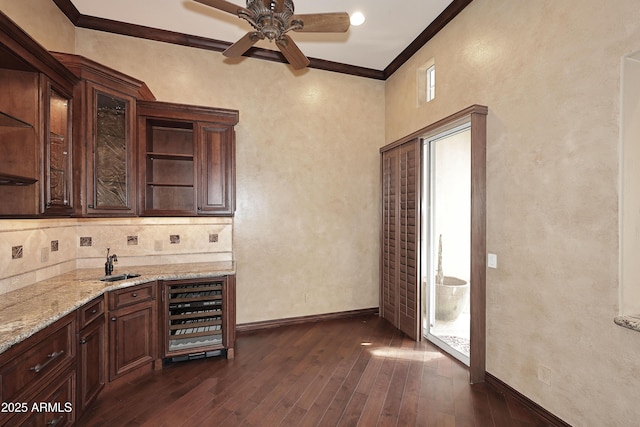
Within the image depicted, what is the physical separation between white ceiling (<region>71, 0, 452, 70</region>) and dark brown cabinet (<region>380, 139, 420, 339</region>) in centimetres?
129

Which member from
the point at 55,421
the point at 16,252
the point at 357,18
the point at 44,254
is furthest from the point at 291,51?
the point at 55,421

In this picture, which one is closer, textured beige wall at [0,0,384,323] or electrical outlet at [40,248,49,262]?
electrical outlet at [40,248,49,262]

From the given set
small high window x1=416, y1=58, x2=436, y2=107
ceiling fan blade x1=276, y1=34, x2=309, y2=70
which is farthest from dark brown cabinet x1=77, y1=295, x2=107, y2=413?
small high window x1=416, y1=58, x2=436, y2=107

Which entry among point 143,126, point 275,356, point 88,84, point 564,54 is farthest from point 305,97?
point 275,356

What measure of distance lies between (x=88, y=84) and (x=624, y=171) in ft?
13.0

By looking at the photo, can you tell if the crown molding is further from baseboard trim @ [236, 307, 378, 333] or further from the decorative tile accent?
baseboard trim @ [236, 307, 378, 333]

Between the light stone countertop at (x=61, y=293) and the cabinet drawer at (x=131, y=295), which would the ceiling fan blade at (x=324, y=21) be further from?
the cabinet drawer at (x=131, y=295)

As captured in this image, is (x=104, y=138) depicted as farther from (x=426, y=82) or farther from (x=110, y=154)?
(x=426, y=82)

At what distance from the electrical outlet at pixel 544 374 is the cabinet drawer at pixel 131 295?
128 inches

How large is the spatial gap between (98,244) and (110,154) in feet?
3.54

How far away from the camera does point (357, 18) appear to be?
11.0 ft

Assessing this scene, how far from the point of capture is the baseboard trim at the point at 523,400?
2.18 metres

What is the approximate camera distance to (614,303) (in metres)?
1.84

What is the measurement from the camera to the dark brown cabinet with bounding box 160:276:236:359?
3002 mm
